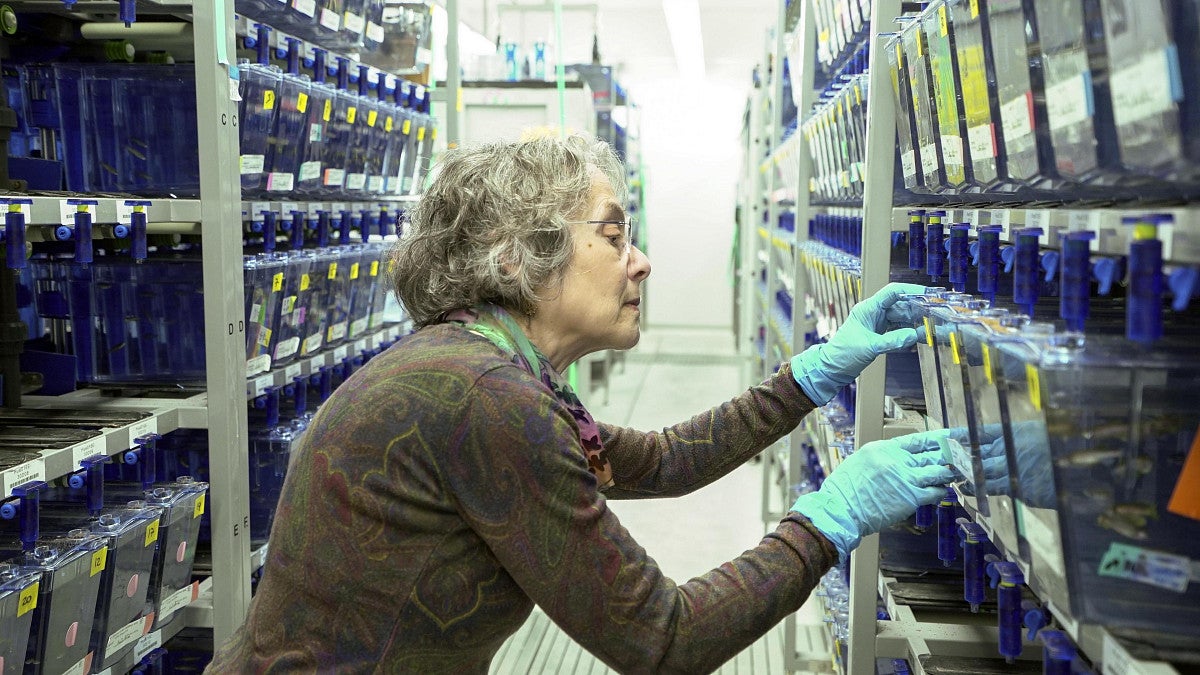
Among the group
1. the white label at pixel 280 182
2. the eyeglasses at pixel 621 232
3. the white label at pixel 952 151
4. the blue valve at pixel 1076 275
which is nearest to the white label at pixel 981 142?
the white label at pixel 952 151

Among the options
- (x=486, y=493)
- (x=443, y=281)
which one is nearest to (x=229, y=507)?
(x=443, y=281)

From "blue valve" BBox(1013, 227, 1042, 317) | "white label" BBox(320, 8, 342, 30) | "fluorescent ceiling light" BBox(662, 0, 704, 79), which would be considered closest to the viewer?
"blue valve" BBox(1013, 227, 1042, 317)

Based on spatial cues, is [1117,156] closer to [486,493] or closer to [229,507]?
[486,493]

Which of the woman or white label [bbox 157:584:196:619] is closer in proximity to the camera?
the woman

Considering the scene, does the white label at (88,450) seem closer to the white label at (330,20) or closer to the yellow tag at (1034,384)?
the white label at (330,20)

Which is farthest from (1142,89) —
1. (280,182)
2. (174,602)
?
(280,182)

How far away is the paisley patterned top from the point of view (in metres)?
1.34

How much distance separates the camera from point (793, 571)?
1.44 m

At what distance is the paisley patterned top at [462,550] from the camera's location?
1.34m

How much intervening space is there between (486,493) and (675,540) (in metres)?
3.72

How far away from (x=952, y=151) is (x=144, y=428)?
5.88 feet

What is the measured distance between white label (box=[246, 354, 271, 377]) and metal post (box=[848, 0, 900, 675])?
64.2 inches

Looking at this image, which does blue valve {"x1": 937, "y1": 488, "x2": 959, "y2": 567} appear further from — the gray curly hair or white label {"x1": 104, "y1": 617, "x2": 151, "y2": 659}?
white label {"x1": 104, "y1": 617, "x2": 151, "y2": 659}

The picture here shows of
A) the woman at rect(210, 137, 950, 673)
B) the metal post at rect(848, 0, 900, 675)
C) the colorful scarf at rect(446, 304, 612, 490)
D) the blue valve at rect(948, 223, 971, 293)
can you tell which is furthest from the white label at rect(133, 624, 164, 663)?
the blue valve at rect(948, 223, 971, 293)
